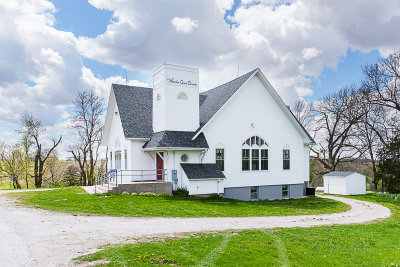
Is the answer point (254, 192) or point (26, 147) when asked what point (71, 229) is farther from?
point (26, 147)

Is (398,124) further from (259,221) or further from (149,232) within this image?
(149,232)

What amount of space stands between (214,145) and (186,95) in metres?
4.16

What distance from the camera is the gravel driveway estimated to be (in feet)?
25.5

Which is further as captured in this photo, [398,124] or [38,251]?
[398,124]

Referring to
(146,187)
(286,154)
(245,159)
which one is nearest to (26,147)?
(146,187)

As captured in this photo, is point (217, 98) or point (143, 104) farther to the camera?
point (143, 104)

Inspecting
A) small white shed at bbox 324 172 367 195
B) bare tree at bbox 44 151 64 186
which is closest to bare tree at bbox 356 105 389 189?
small white shed at bbox 324 172 367 195

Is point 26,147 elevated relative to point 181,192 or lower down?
elevated

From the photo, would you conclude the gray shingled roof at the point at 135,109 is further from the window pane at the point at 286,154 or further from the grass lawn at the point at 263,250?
the grass lawn at the point at 263,250

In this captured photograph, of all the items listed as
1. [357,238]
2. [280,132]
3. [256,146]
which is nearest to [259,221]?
[357,238]

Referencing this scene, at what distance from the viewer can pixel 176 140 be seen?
20859mm

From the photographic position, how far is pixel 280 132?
82.1 feet

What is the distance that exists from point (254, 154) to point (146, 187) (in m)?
8.99

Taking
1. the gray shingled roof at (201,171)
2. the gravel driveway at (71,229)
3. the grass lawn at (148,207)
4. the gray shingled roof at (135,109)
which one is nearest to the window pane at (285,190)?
the grass lawn at (148,207)
